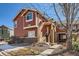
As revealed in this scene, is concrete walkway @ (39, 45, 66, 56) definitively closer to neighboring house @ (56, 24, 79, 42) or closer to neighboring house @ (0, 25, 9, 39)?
neighboring house @ (56, 24, 79, 42)

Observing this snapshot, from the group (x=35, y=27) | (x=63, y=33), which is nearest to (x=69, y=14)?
(x=63, y=33)

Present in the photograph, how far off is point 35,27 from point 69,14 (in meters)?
0.33

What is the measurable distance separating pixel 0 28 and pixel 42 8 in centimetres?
42

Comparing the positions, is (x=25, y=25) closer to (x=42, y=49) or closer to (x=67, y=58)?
(x=42, y=49)

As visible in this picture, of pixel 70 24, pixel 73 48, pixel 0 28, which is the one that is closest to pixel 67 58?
pixel 73 48

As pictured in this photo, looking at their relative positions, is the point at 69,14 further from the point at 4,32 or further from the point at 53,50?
the point at 4,32

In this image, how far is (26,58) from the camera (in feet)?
9.23

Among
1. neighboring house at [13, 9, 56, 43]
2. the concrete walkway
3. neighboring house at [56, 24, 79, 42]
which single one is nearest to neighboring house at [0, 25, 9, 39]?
neighboring house at [13, 9, 56, 43]

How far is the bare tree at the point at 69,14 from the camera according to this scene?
2.83 meters

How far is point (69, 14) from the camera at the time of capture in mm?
2848

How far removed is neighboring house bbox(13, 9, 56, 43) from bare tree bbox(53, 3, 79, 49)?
126 mm

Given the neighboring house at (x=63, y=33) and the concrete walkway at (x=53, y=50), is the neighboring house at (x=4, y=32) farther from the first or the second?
the neighboring house at (x=63, y=33)

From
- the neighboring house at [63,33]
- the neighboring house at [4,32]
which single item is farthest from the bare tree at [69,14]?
the neighboring house at [4,32]

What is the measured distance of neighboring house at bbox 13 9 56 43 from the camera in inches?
112
